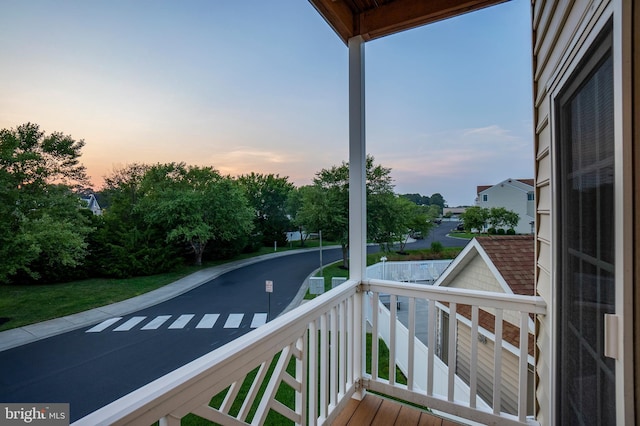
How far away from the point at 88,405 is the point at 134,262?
1.31 ft

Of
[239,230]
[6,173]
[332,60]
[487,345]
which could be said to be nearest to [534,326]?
[487,345]

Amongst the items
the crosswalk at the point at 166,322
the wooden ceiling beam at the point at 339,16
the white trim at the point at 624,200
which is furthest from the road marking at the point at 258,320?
the wooden ceiling beam at the point at 339,16

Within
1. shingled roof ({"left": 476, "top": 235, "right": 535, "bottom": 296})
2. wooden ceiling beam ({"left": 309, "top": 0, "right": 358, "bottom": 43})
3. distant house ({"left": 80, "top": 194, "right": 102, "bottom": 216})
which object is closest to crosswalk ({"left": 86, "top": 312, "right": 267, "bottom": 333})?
distant house ({"left": 80, "top": 194, "right": 102, "bottom": 216})

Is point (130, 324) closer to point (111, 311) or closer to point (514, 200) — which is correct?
point (111, 311)

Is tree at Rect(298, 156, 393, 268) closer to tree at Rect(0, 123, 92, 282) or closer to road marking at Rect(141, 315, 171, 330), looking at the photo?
road marking at Rect(141, 315, 171, 330)

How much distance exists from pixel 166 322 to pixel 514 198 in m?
2.12

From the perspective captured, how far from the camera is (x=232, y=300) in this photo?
3.96 feet

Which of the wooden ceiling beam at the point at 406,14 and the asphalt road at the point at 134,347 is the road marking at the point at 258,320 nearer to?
the asphalt road at the point at 134,347

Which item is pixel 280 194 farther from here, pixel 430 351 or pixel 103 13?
pixel 430 351

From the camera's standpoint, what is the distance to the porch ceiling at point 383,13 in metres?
2.09

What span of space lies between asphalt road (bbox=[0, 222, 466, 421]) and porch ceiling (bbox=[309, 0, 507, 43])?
1825 mm

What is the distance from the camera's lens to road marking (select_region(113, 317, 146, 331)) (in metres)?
0.88

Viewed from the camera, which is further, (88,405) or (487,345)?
(487,345)

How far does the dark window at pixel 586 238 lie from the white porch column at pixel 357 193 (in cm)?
118
